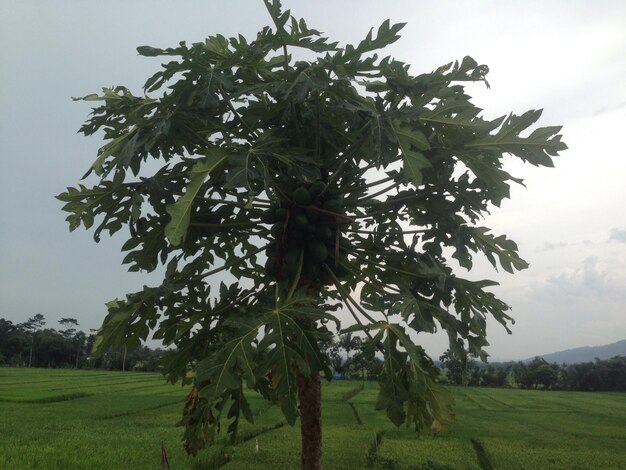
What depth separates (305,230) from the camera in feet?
14.9

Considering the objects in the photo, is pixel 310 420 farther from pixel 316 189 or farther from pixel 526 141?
pixel 526 141

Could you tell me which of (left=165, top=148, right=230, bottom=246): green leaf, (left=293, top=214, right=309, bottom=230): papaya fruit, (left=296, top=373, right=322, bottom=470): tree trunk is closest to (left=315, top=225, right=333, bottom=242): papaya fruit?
(left=293, top=214, right=309, bottom=230): papaya fruit

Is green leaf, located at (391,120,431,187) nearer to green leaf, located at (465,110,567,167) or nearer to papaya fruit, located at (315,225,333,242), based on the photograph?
green leaf, located at (465,110,567,167)

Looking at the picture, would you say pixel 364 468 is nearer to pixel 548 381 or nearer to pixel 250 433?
pixel 250 433

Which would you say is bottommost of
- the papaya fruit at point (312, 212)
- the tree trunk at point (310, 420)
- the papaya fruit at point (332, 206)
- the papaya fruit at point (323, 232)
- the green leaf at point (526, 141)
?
the tree trunk at point (310, 420)

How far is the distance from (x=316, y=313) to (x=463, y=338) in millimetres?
1605

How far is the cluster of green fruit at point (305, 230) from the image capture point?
4473 millimetres

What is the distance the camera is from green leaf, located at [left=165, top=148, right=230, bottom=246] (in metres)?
3.51

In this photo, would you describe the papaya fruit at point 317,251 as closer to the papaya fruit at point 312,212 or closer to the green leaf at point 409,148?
the papaya fruit at point 312,212

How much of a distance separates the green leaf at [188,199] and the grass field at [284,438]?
896 centimetres

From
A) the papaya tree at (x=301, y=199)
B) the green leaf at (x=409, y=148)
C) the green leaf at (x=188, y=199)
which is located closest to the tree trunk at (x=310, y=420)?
the papaya tree at (x=301, y=199)

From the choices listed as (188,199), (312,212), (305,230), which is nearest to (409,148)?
(312,212)

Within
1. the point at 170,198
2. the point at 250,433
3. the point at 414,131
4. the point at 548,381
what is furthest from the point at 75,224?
the point at 548,381

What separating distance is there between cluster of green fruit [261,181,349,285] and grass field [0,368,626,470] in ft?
27.0
